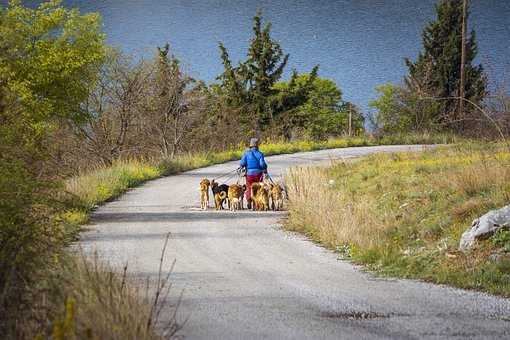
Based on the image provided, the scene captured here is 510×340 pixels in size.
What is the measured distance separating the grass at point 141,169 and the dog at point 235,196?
3.65 meters

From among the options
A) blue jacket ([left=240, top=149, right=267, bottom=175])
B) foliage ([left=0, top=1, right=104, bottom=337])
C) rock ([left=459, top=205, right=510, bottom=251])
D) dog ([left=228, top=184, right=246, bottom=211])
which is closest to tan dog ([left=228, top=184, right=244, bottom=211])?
dog ([left=228, top=184, right=246, bottom=211])

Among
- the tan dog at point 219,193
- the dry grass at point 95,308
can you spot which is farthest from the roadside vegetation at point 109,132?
the tan dog at point 219,193

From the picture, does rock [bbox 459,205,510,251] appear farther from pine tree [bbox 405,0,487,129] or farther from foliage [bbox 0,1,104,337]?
pine tree [bbox 405,0,487,129]

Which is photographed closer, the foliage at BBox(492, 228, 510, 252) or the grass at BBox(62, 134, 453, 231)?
the foliage at BBox(492, 228, 510, 252)

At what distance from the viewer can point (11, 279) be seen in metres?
7.86

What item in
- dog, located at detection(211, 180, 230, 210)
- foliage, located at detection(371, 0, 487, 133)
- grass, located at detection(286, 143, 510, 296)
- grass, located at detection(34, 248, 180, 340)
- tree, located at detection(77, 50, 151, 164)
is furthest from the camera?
foliage, located at detection(371, 0, 487, 133)

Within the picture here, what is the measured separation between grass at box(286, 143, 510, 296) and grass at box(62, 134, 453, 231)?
4.98m

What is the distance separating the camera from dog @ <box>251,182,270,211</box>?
950 inches

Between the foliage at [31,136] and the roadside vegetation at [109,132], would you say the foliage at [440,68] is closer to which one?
the roadside vegetation at [109,132]

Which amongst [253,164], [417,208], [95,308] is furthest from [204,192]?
[95,308]

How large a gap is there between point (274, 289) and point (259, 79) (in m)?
53.8

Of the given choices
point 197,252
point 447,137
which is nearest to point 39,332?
point 197,252

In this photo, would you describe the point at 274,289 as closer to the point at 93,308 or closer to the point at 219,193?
the point at 93,308

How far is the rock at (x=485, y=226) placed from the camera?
14.8m
